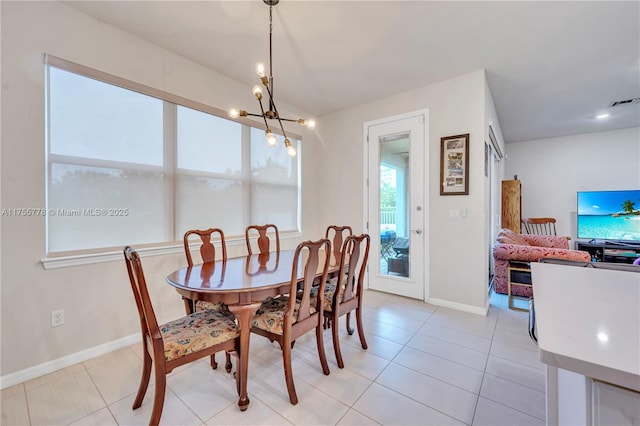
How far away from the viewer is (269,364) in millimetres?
1946

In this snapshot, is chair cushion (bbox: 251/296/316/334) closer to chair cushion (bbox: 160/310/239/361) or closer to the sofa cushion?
chair cushion (bbox: 160/310/239/361)

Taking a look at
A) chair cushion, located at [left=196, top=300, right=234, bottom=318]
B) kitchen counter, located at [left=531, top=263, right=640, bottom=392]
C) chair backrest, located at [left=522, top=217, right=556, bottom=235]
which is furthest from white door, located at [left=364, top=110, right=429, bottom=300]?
chair backrest, located at [left=522, top=217, right=556, bottom=235]

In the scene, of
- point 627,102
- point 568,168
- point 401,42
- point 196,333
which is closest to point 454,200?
point 401,42

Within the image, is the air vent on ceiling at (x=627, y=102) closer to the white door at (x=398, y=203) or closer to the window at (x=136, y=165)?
the white door at (x=398, y=203)

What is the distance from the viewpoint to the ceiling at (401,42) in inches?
77.7

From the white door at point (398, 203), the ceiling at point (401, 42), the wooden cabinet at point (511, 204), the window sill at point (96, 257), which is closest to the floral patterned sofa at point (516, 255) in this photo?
the white door at point (398, 203)

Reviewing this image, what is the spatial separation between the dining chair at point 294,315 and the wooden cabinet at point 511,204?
17.4ft

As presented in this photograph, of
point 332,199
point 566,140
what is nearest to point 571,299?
point 332,199

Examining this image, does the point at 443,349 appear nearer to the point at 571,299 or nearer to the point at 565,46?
the point at 571,299

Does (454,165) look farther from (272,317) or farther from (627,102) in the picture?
(627,102)

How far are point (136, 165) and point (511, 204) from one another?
20.7 feet

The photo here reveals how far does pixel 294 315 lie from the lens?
171 centimetres

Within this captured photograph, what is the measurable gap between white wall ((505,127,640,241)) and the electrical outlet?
7.73 meters

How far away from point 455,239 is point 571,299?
7.49 feet
